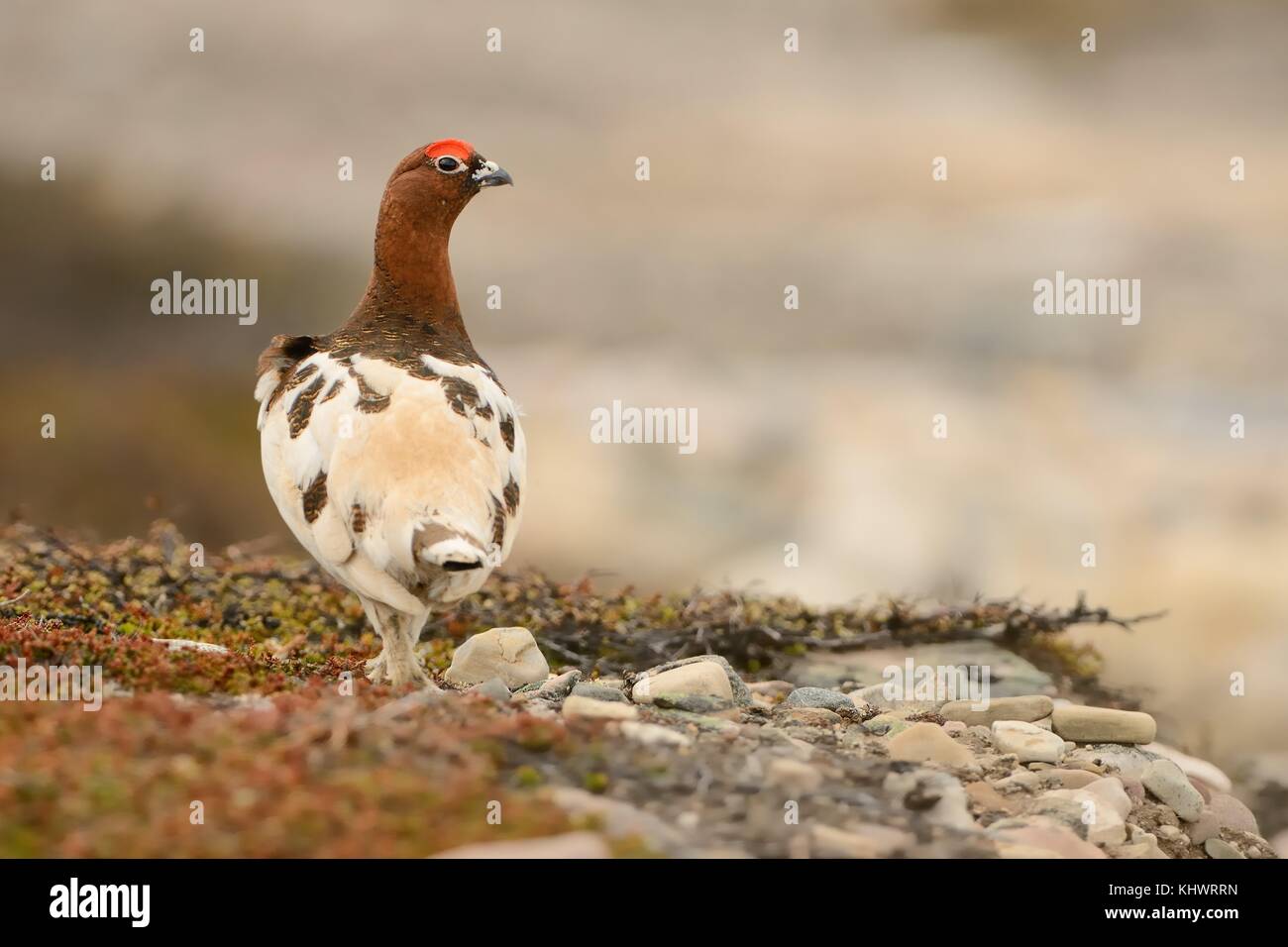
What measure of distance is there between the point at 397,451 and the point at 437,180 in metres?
2.53

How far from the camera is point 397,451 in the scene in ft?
20.4

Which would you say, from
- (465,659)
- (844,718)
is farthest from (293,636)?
(844,718)

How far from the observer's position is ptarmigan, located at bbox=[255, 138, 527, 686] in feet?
19.7

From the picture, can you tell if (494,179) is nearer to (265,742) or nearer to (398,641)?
(398,641)

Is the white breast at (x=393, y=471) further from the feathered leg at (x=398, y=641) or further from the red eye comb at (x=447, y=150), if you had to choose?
the red eye comb at (x=447, y=150)

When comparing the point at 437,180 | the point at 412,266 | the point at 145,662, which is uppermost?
the point at 437,180

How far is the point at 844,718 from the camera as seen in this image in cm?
694

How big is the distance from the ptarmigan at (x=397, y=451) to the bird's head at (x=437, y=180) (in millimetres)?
129

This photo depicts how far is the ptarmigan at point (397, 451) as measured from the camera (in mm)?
6016

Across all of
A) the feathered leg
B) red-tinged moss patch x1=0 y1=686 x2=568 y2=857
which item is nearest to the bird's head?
the feathered leg

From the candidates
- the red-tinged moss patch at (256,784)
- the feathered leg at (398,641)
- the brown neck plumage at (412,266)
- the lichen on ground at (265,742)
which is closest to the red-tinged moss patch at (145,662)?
the lichen on ground at (265,742)

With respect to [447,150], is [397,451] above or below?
below

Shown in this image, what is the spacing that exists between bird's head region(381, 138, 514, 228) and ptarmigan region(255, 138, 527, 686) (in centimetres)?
13

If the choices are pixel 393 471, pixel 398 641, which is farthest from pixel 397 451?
pixel 398 641
